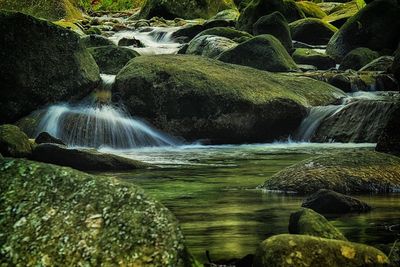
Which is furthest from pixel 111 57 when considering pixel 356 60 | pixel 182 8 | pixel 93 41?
pixel 182 8

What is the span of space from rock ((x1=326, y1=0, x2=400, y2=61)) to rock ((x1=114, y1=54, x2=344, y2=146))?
32.5ft

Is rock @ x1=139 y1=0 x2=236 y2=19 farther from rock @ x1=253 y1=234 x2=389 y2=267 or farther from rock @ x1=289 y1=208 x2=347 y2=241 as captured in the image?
rock @ x1=253 y1=234 x2=389 y2=267

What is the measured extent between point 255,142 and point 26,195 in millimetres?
12273

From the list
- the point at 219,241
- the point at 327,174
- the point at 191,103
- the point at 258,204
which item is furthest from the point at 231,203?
the point at 191,103

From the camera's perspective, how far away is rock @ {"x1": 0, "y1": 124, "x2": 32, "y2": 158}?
35.5 feet

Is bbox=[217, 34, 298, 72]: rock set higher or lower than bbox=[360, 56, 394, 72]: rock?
higher

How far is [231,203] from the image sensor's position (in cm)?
714

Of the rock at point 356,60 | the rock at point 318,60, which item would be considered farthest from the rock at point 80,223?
the rock at point 318,60

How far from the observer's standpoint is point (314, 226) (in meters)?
4.72

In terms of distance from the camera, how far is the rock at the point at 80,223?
13.0ft

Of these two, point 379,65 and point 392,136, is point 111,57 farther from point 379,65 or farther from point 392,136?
point 392,136

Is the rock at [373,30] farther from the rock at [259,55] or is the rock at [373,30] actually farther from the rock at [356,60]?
the rock at [259,55]

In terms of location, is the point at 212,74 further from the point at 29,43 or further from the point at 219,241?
the point at 219,241

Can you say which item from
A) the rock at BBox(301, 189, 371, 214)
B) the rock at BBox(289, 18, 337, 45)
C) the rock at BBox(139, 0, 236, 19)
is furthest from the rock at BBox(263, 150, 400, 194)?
the rock at BBox(139, 0, 236, 19)
